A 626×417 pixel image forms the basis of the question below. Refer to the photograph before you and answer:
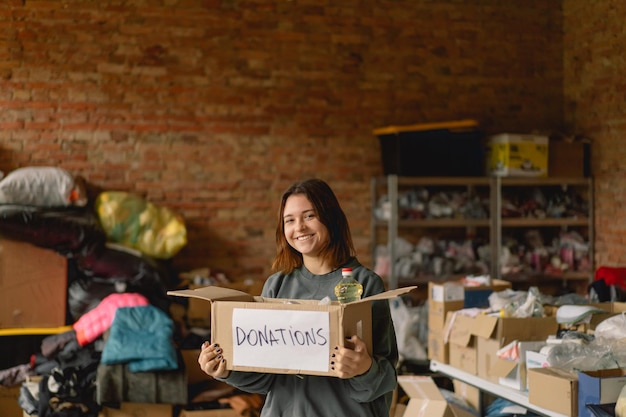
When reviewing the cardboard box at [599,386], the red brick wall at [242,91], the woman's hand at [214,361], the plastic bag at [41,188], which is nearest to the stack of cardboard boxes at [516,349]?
the cardboard box at [599,386]

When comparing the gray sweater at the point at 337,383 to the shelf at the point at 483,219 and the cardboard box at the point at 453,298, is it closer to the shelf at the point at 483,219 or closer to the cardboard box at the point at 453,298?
the cardboard box at the point at 453,298

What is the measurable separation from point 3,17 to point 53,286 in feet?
6.45

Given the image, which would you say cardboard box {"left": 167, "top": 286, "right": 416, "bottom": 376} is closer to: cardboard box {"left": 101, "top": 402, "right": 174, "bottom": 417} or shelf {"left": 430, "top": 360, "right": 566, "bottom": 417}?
shelf {"left": 430, "top": 360, "right": 566, "bottom": 417}

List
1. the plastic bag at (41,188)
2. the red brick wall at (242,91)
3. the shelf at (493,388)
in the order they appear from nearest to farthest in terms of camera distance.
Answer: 1. the shelf at (493,388)
2. the plastic bag at (41,188)
3. the red brick wall at (242,91)

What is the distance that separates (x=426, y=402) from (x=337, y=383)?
179 centimetres

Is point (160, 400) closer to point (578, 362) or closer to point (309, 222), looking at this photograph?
point (578, 362)

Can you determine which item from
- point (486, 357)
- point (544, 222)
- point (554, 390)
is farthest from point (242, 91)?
point (554, 390)

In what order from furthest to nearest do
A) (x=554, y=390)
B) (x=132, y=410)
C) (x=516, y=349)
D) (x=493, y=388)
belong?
(x=132, y=410), (x=493, y=388), (x=516, y=349), (x=554, y=390)

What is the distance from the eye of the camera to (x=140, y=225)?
5070 mm

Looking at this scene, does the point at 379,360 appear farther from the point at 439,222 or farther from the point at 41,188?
the point at 439,222

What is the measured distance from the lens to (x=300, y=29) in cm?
563

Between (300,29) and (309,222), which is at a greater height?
(300,29)

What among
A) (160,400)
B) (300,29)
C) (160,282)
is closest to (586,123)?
(300,29)

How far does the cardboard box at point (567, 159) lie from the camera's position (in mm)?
5766
